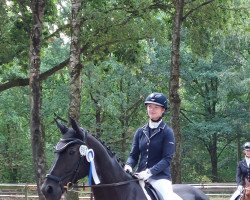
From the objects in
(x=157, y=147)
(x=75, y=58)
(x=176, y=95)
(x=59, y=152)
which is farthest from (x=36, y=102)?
(x=59, y=152)

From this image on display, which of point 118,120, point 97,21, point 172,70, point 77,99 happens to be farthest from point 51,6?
point 118,120

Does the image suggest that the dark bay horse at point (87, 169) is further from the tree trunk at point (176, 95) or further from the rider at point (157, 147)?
the tree trunk at point (176, 95)

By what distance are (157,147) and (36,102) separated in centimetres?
929

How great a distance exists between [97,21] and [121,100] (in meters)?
19.9

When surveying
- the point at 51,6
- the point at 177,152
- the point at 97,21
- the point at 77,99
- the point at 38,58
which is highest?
the point at 51,6

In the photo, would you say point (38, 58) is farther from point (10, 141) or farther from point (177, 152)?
point (10, 141)

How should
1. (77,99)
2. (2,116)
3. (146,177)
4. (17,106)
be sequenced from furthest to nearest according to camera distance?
1. (17,106)
2. (2,116)
3. (77,99)
4. (146,177)

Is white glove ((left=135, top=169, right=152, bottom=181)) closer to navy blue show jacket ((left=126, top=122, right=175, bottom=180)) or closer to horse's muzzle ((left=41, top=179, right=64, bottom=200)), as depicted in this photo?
navy blue show jacket ((left=126, top=122, right=175, bottom=180))

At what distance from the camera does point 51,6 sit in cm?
2209

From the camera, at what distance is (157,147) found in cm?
768

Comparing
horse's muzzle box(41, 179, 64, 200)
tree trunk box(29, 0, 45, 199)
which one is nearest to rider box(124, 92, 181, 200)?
horse's muzzle box(41, 179, 64, 200)

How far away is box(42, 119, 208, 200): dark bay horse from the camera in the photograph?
6.36m

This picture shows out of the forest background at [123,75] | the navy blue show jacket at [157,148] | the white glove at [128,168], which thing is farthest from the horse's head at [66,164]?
the forest background at [123,75]

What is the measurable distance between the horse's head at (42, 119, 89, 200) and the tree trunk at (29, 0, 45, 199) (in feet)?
31.3
